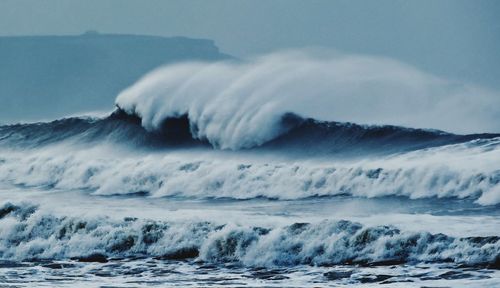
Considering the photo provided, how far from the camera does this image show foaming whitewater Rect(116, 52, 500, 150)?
18766 millimetres

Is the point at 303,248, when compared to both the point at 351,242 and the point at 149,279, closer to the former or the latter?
the point at 351,242

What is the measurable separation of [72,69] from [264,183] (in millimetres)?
57817

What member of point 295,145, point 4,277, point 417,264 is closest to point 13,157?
point 295,145

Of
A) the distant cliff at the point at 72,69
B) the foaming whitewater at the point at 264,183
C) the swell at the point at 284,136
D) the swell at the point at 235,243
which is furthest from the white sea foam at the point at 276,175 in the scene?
the distant cliff at the point at 72,69

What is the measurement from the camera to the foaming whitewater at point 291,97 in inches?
739

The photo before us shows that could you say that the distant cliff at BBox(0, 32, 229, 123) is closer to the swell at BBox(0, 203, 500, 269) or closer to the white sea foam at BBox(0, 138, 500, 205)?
the white sea foam at BBox(0, 138, 500, 205)

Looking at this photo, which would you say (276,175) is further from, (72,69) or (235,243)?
(72,69)

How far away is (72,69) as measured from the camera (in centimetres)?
7044

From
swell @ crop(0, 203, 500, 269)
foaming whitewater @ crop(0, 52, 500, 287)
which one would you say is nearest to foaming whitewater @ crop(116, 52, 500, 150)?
foaming whitewater @ crop(0, 52, 500, 287)

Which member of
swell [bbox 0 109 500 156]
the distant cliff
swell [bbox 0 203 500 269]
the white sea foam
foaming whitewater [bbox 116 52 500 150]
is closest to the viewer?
swell [bbox 0 203 500 269]

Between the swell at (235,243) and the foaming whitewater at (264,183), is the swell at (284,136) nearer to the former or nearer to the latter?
the foaming whitewater at (264,183)

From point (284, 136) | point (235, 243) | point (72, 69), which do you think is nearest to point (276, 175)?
point (284, 136)

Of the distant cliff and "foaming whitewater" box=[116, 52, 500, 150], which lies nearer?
"foaming whitewater" box=[116, 52, 500, 150]

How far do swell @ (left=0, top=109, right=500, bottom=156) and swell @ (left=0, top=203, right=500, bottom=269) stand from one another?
19.2 feet
